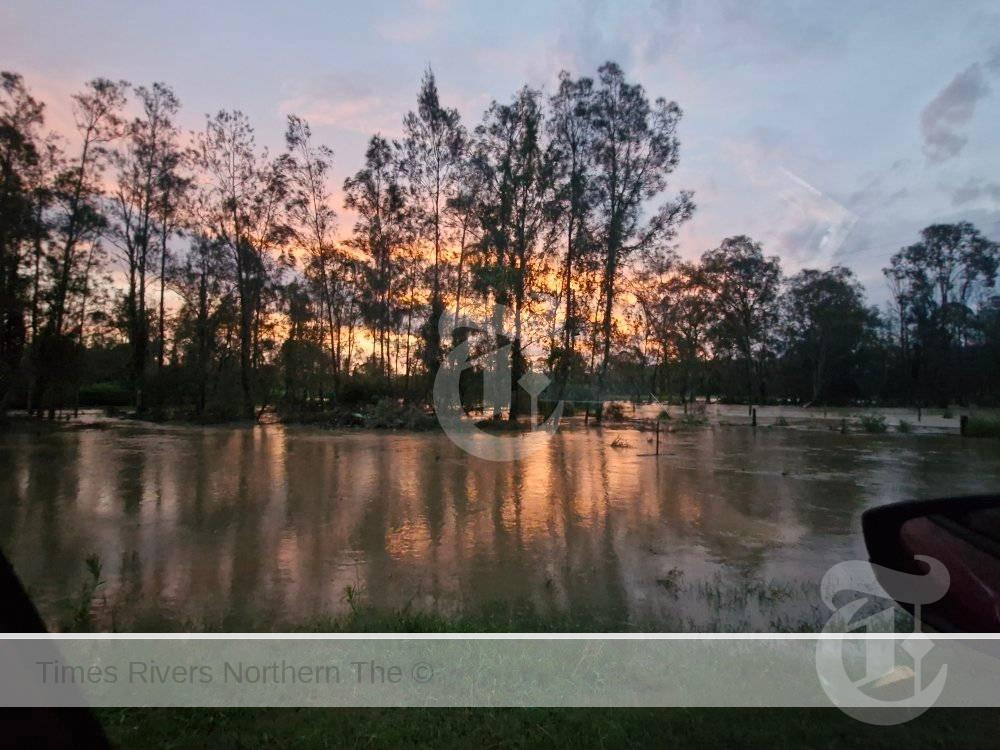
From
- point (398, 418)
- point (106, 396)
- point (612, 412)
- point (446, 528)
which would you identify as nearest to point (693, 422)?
point (612, 412)

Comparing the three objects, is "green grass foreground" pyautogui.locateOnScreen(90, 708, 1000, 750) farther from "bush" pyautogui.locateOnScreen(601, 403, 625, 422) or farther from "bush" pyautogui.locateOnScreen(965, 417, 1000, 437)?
"bush" pyautogui.locateOnScreen(601, 403, 625, 422)

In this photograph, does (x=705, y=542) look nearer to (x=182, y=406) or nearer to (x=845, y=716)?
(x=845, y=716)

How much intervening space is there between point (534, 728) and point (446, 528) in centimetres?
483

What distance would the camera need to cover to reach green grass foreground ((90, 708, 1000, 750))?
2.37 meters

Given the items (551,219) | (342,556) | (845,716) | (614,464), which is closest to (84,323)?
(551,219)

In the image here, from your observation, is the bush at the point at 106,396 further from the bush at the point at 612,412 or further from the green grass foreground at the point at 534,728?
the green grass foreground at the point at 534,728

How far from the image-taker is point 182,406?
27547 millimetres

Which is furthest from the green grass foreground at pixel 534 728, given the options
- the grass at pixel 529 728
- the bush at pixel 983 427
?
the bush at pixel 983 427

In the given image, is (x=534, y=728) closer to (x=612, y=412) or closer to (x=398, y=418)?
(x=398, y=418)

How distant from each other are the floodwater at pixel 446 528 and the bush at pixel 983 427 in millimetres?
6815

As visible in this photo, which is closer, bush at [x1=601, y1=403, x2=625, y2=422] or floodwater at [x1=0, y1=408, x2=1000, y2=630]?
floodwater at [x1=0, y1=408, x2=1000, y2=630]

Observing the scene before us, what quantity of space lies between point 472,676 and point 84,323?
26541 millimetres

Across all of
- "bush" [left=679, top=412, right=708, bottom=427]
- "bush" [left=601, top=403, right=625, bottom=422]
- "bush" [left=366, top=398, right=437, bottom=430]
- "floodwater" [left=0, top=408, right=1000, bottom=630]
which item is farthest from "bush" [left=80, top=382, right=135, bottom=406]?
"bush" [left=679, top=412, right=708, bottom=427]

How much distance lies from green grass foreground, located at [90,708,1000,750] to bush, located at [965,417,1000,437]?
76.2 feet
